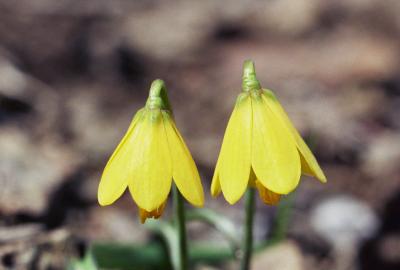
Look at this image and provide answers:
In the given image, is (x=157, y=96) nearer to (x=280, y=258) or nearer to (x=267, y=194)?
(x=267, y=194)

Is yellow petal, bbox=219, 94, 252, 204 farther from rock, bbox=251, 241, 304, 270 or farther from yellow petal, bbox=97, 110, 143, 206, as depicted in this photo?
rock, bbox=251, 241, 304, 270

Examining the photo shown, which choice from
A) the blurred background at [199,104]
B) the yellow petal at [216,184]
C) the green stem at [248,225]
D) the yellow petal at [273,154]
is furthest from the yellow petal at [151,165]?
the blurred background at [199,104]

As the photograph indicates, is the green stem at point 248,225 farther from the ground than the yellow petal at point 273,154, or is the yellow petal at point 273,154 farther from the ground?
the yellow petal at point 273,154

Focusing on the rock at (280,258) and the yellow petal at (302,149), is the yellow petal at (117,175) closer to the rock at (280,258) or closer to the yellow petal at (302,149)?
the yellow petal at (302,149)

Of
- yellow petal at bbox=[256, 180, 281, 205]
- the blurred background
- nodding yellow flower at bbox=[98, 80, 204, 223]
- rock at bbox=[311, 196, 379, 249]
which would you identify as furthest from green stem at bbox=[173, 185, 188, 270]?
rock at bbox=[311, 196, 379, 249]

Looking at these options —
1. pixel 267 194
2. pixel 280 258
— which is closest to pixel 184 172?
pixel 267 194
